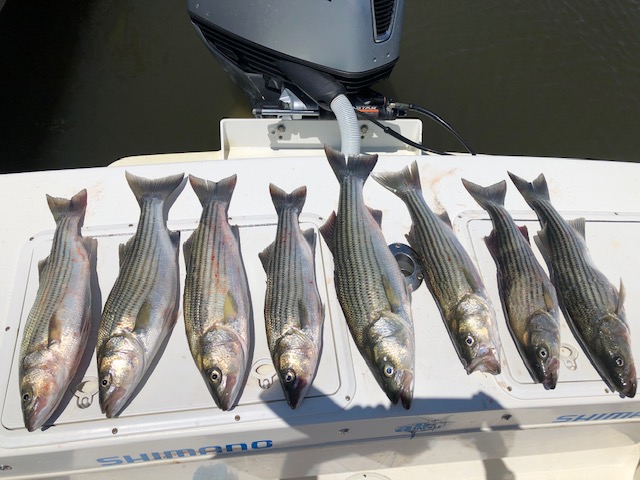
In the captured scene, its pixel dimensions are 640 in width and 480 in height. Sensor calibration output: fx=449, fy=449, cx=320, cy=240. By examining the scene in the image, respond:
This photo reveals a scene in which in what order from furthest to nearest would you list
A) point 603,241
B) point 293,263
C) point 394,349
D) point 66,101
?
point 66,101, point 603,241, point 293,263, point 394,349

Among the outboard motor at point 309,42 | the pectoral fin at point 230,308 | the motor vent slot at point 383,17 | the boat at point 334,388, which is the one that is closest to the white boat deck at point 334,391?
the boat at point 334,388

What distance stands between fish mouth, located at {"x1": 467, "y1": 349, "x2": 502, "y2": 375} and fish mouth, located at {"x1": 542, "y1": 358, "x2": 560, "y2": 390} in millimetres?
187

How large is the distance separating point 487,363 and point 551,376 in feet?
0.86

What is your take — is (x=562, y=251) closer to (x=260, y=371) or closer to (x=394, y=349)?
A: (x=394, y=349)

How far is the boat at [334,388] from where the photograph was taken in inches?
68.6

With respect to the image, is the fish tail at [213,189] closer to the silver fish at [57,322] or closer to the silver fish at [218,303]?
the silver fish at [218,303]

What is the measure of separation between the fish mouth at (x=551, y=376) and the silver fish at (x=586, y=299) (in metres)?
0.20

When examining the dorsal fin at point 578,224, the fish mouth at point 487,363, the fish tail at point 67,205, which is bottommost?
the fish mouth at point 487,363

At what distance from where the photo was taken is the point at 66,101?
5031mm

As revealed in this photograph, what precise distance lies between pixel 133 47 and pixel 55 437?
5.00 metres

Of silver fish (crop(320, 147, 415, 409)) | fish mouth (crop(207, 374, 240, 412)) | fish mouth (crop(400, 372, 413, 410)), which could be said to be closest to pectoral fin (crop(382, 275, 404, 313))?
silver fish (crop(320, 147, 415, 409))

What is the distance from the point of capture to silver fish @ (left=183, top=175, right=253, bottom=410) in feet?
5.80

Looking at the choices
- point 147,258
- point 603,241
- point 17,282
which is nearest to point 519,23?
point 603,241

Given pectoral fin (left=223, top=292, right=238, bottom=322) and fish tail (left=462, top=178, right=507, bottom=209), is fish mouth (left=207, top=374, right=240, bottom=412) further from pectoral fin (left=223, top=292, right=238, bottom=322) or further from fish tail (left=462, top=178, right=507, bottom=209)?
fish tail (left=462, top=178, right=507, bottom=209)
